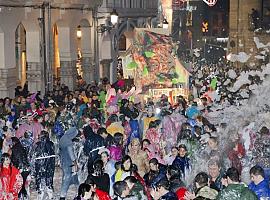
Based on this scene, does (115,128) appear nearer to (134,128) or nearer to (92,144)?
(134,128)

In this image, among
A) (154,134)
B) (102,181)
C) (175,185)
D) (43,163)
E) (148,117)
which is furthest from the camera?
(148,117)

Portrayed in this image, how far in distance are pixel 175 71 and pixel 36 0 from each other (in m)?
6.75

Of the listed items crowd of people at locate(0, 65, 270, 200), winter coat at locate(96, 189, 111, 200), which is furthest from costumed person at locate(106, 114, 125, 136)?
winter coat at locate(96, 189, 111, 200)

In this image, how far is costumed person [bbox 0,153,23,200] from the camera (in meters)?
13.5

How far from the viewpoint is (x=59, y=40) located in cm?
3394

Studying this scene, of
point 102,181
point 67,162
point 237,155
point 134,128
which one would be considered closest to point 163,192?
point 102,181

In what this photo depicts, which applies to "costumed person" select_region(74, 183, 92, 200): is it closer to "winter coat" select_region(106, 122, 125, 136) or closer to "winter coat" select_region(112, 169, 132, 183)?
"winter coat" select_region(112, 169, 132, 183)

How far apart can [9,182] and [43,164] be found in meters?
2.22

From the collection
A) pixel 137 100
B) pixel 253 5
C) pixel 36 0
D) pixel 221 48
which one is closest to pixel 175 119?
pixel 137 100

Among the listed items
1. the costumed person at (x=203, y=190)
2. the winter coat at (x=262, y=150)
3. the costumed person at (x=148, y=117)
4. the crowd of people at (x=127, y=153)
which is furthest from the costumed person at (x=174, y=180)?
the costumed person at (x=148, y=117)

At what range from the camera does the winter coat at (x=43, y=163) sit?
1545 cm

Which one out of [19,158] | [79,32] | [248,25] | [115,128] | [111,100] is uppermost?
[248,25]

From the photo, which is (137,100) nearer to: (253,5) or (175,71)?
(175,71)

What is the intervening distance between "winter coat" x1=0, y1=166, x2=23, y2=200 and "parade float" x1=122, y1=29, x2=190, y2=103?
11.6 metres
